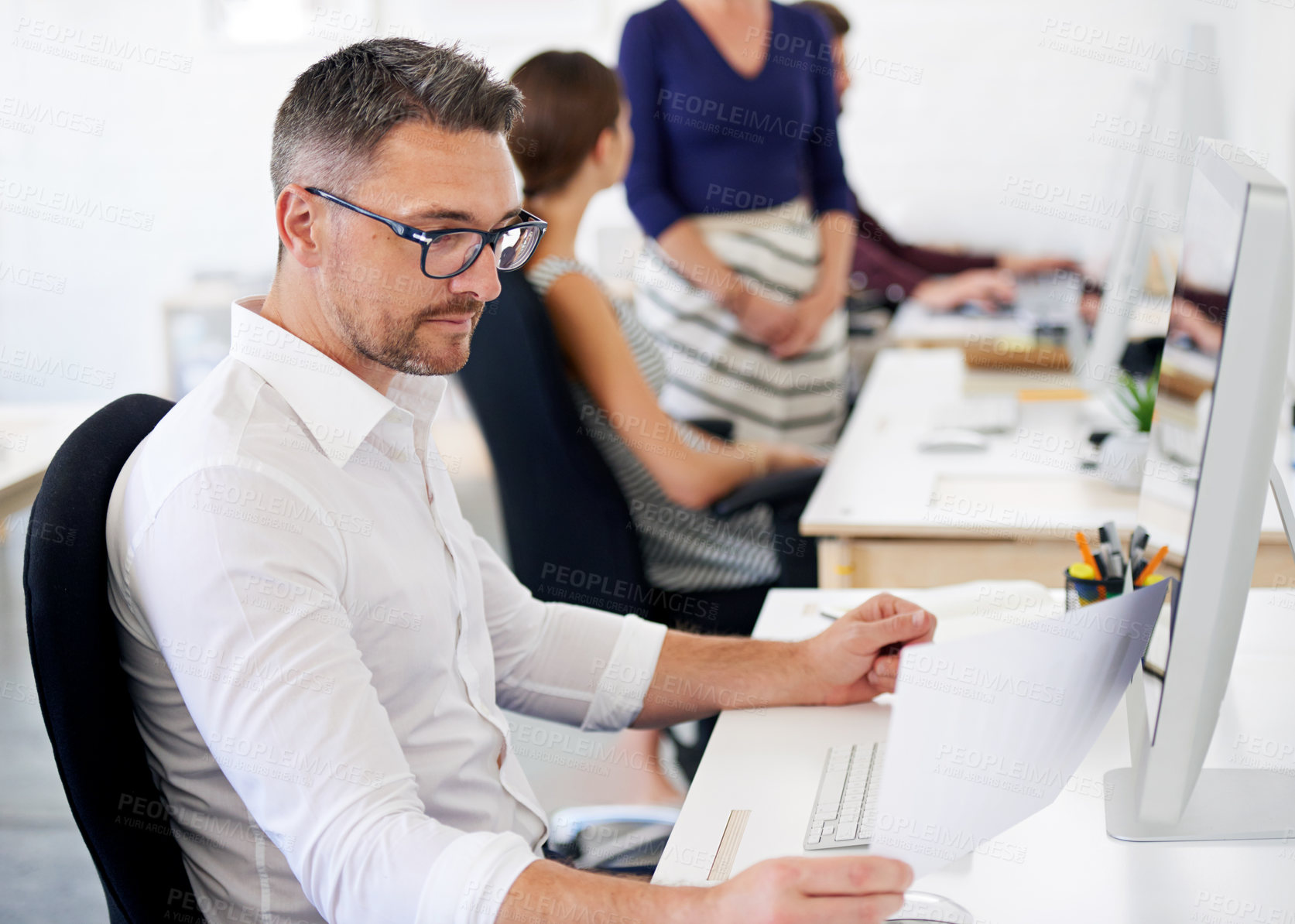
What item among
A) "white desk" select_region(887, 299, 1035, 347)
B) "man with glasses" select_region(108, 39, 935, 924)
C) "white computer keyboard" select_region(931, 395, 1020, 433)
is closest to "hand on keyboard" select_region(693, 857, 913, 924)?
"man with glasses" select_region(108, 39, 935, 924)

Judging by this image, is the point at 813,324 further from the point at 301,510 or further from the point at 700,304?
the point at 301,510

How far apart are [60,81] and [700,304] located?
355 centimetres

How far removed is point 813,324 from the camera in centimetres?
255

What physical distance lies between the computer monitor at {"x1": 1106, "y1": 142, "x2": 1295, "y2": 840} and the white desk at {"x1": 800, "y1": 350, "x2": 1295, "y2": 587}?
0.56m

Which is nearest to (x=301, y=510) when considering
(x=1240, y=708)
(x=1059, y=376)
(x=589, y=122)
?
(x=1240, y=708)

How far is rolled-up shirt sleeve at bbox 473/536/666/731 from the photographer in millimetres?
1284

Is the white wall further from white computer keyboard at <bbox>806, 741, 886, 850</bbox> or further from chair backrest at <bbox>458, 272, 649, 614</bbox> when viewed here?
white computer keyboard at <bbox>806, 741, 886, 850</bbox>

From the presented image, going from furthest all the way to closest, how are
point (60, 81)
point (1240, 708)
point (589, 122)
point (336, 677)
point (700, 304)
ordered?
point (60, 81), point (700, 304), point (589, 122), point (1240, 708), point (336, 677)

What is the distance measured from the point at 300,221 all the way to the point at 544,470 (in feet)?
2.80

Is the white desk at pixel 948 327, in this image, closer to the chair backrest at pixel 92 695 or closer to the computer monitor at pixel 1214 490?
the computer monitor at pixel 1214 490

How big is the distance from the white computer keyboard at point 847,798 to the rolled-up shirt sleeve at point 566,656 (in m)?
0.27

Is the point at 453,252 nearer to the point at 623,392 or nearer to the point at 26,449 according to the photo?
the point at 623,392

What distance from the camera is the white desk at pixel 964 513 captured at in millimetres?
1713

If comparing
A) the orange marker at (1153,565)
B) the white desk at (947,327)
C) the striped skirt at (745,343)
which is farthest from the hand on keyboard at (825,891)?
the white desk at (947,327)
